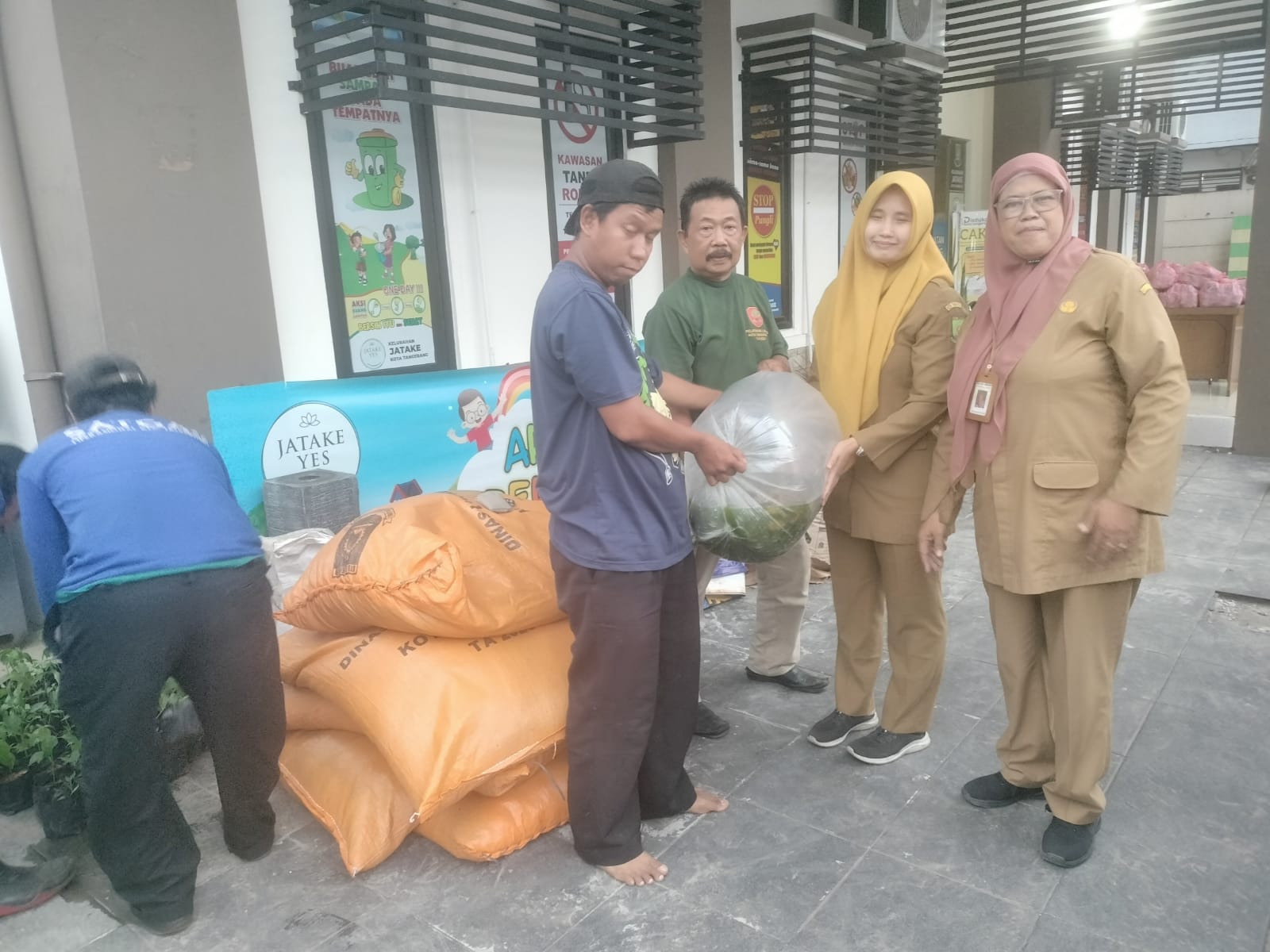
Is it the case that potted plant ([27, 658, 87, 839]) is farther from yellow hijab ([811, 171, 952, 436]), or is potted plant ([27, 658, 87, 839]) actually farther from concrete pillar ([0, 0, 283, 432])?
yellow hijab ([811, 171, 952, 436])

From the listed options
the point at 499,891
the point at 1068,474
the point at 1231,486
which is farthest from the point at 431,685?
the point at 1231,486

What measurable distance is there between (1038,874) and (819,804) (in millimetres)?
588

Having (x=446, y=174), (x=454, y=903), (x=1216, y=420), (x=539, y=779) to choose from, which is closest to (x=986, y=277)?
(x=539, y=779)

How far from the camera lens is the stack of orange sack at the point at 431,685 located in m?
2.29

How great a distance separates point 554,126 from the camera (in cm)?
464

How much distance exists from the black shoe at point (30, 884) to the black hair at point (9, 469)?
5.40ft

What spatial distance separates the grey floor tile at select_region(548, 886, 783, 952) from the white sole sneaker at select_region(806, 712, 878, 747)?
33.5 inches

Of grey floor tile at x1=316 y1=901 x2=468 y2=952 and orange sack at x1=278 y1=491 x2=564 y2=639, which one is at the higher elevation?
orange sack at x1=278 y1=491 x2=564 y2=639

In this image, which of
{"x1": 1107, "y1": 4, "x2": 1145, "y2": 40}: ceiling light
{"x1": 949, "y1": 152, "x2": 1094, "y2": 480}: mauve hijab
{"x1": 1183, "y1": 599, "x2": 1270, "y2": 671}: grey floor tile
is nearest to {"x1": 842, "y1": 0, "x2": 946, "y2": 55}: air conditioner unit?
{"x1": 1107, "y1": 4, "x2": 1145, "y2": 40}: ceiling light

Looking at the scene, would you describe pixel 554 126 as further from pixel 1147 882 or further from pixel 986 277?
pixel 1147 882

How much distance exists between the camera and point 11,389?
11.1 feet

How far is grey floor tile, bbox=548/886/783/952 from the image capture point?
2.04 m

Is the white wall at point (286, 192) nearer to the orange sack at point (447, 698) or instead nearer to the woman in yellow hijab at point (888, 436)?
the orange sack at point (447, 698)

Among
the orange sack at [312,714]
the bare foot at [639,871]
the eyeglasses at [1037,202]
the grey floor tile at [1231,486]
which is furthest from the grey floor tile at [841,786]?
the grey floor tile at [1231,486]
